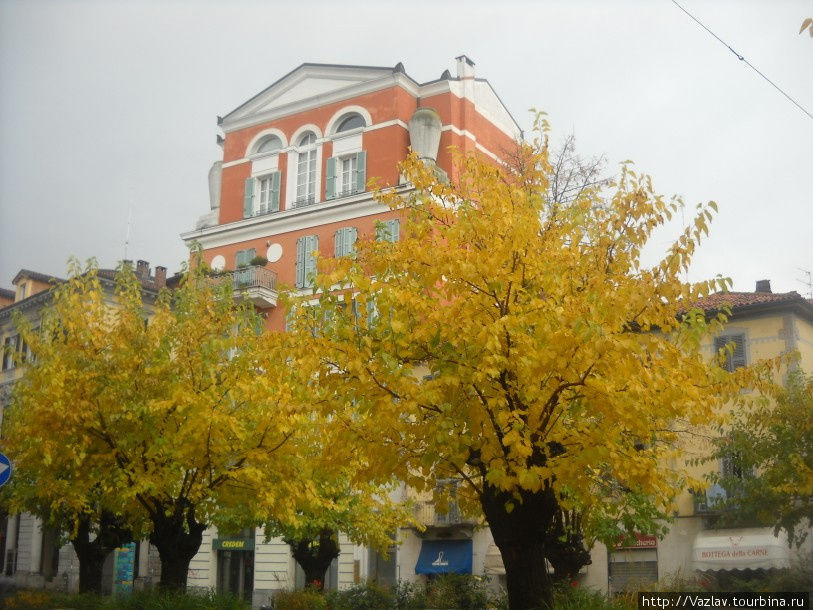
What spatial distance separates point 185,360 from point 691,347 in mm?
10623

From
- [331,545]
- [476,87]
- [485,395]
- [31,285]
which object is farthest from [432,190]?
[31,285]

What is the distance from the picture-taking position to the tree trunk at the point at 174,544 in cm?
1888

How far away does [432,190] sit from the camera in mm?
14555

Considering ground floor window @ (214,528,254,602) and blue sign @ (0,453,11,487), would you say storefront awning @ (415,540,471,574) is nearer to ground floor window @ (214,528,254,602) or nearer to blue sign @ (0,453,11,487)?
ground floor window @ (214,528,254,602)

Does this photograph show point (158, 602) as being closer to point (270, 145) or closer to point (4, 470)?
point (4, 470)

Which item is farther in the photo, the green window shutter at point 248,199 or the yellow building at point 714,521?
the green window shutter at point 248,199

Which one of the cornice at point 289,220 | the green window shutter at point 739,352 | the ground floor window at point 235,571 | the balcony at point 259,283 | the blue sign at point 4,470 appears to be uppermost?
the cornice at point 289,220

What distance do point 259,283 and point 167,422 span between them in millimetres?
19188

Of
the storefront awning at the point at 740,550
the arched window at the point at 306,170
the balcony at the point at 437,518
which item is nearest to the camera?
the storefront awning at the point at 740,550

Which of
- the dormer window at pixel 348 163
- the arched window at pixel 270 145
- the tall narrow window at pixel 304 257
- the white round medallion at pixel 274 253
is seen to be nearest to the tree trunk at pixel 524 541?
the tall narrow window at pixel 304 257

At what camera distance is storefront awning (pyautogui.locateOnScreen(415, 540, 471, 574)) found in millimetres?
33812

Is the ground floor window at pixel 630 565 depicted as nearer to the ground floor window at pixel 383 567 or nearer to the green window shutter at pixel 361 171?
the ground floor window at pixel 383 567

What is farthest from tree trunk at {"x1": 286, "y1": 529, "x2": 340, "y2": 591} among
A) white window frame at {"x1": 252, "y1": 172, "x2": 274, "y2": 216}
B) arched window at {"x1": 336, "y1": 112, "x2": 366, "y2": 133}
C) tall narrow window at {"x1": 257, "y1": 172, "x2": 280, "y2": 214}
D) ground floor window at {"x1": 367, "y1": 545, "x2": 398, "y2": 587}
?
A: arched window at {"x1": 336, "y1": 112, "x2": 366, "y2": 133}

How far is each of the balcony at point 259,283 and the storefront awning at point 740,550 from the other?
18.6 metres
